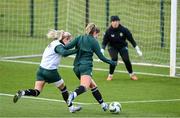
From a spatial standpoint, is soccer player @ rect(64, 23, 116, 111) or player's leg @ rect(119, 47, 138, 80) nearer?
soccer player @ rect(64, 23, 116, 111)

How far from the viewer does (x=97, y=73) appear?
23.3 m

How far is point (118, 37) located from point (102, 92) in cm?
257

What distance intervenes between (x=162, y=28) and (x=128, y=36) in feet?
19.2

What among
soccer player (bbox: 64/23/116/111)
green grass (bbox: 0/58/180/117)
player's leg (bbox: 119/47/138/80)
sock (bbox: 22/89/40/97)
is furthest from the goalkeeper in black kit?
sock (bbox: 22/89/40/97)

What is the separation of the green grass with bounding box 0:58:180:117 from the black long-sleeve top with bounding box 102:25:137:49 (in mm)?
1097

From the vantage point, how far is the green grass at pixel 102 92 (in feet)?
53.0

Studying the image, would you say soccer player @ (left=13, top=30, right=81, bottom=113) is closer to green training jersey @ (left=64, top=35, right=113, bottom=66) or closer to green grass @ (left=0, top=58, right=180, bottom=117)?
green training jersey @ (left=64, top=35, right=113, bottom=66)

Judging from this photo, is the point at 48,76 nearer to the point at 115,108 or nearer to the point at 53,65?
the point at 53,65

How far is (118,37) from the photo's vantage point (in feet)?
70.6

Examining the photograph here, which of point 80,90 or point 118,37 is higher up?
point 118,37

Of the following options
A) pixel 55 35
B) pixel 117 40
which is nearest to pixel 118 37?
pixel 117 40

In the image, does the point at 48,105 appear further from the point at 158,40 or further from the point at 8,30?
the point at 8,30

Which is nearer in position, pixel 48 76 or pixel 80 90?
pixel 80 90

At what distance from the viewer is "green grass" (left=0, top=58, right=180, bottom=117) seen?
1615cm
